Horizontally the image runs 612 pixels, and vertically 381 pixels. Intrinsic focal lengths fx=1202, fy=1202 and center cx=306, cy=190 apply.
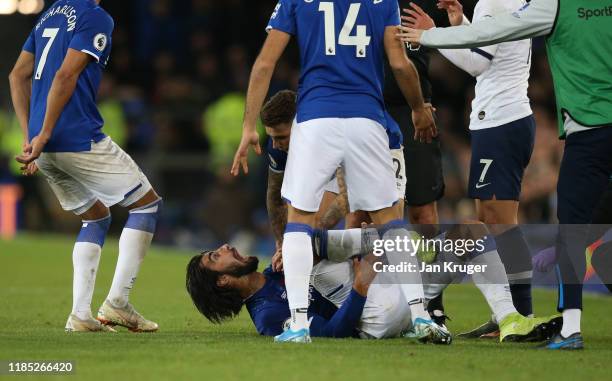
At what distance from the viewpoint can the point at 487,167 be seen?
26.6 ft

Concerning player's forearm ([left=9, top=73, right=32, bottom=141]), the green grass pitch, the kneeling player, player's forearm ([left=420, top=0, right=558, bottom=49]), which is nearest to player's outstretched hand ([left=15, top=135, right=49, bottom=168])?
the kneeling player

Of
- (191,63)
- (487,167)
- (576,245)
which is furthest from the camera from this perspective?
(191,63)

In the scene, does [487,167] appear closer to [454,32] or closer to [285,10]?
[454,32]

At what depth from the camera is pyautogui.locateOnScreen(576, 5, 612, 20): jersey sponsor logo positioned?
22.8 feet

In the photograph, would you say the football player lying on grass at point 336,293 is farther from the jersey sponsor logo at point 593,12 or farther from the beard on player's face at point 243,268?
the jersey sponsor logo at point 593,12

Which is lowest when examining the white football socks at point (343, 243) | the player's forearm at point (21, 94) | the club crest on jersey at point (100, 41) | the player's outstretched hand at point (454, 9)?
the white football socks at point (343, 243)

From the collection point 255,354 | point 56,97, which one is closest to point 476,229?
point 255,354

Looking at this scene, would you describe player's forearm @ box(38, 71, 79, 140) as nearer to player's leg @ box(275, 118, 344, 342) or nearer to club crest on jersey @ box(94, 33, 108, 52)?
club crest on jersey @ box(94, 33, 108, 52)

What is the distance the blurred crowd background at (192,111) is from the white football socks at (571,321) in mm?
10149

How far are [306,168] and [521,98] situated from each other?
1932 mm

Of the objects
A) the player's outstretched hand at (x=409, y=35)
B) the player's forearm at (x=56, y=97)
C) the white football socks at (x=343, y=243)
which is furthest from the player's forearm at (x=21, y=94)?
the player's outstretched hand at (x=409, y=35)

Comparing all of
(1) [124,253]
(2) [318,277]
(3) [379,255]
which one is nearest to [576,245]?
(3) [379,255]

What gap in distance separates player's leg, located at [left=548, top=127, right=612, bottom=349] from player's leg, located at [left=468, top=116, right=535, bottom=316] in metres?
1.13

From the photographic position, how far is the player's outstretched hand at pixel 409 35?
7199 millimetres
